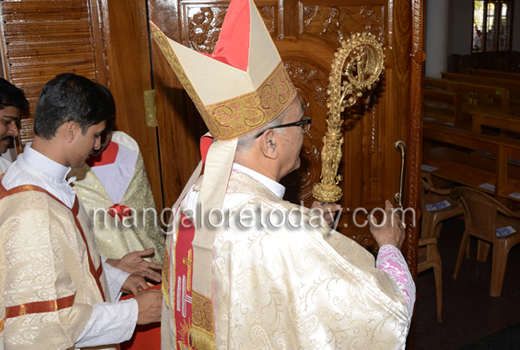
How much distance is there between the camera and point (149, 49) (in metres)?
2.73

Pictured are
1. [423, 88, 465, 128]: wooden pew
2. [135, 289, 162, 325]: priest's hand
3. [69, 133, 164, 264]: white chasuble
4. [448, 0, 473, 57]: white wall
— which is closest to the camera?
[135, 289, 162, 325]: priest's hand

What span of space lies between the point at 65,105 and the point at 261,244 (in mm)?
870

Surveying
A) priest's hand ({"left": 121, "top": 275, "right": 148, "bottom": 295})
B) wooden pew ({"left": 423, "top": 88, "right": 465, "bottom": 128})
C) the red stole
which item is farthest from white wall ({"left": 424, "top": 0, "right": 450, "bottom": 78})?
priest's hand ({"left": 121, "top": 275, "right": 148, "bottom": 295})

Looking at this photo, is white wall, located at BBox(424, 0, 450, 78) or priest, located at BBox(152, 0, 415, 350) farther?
white wall, located at BBox(424, 0, 450, 78)

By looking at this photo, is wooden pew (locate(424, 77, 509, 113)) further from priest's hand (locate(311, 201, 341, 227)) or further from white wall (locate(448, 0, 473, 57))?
white wall (locate(448, 0, 473, 57))

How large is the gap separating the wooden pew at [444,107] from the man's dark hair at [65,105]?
6.11m

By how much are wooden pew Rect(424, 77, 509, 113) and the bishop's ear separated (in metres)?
6.44

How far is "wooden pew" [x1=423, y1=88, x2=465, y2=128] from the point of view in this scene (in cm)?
688

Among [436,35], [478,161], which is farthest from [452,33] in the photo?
[478,161]

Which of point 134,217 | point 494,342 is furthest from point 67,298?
point 494,342

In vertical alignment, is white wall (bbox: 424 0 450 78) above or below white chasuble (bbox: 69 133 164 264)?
above

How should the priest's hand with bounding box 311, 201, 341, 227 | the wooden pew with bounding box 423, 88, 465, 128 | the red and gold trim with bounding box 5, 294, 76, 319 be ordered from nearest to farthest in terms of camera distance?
the red and gold trim with bounding box 5, 294, 76, 319 < the priest's hand with bounding box 311, 201, 341, 227 < the wooden pew with bounding box 423, 88, 465, 128

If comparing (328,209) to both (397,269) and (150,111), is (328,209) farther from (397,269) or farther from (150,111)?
(150,111)

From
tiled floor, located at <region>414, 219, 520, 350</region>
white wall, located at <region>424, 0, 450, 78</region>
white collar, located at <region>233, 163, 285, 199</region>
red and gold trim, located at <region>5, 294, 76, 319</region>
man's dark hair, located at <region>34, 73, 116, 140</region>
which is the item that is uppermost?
white wall, located at <region>424, 0, 450, 78</region>
